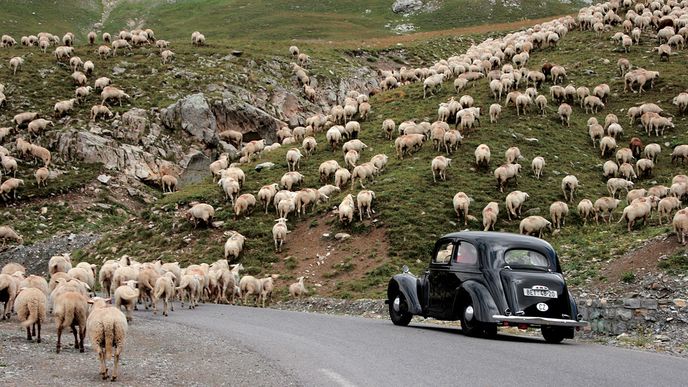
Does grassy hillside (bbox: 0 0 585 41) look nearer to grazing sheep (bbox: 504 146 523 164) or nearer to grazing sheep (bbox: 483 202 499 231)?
grazing sheep (bbox: 504 146 523 164)

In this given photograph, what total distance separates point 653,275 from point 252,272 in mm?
16291

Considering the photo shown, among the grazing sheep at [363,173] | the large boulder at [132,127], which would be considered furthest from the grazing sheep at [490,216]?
the large boulder at [132,127]

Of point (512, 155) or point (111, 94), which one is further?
point (111, 94)

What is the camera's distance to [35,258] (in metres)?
36.9

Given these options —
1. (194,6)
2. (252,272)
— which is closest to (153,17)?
(194,6)

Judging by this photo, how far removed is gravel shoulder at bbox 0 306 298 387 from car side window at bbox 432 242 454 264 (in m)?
5.15

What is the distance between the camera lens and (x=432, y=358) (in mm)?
11539

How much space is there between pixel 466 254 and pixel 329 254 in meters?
14.7

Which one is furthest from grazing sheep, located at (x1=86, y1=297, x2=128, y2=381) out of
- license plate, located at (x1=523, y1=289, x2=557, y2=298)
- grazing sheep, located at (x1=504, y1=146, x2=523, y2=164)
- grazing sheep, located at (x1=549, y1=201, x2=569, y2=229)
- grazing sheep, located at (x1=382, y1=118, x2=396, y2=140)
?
grazing sheep, located at (x1=382, y1=118, x2=396, y2=140)

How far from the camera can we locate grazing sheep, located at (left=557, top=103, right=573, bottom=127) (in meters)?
41.0

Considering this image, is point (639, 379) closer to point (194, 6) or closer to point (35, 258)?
point (35, 258)

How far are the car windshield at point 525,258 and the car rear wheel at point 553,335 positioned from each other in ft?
4.40

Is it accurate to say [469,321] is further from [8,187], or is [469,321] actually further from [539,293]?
[8,187]

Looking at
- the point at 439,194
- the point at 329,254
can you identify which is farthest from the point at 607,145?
the point at 329,254
